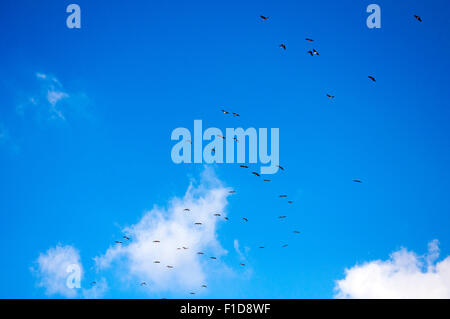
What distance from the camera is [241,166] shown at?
21.9 m
